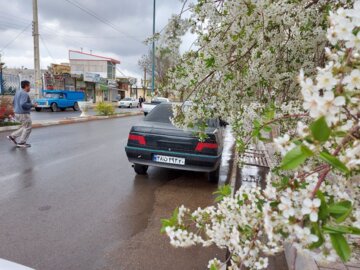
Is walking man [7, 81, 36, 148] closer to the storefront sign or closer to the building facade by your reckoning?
the storefront sign

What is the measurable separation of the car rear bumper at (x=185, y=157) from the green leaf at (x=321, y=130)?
14.4 feet

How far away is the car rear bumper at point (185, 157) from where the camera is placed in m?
5.20

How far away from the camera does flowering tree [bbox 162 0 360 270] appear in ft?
2.85

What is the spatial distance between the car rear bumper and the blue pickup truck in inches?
808

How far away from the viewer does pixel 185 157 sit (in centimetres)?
524

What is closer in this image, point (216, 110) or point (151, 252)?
point (151, 252)

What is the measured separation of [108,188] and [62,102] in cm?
2144

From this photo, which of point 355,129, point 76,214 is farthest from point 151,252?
point 355,129

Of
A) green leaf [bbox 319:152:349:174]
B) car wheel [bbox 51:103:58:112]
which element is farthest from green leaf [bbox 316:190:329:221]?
car wheel [bbox 51:103:58:112]

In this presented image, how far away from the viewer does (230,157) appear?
Result: 28.6ft

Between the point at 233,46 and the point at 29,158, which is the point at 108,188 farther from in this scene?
the point at 233,46

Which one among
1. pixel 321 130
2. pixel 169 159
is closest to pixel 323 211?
pixel 321 130

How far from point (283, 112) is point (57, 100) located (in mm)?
24202

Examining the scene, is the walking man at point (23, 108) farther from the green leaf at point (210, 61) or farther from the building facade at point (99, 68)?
the building facade at point (99, 68)
